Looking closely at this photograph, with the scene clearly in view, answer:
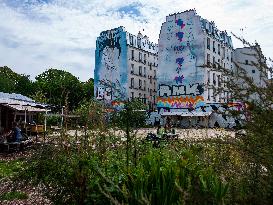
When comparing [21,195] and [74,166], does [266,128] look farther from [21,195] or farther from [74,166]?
[21,195]

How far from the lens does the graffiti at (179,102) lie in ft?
159

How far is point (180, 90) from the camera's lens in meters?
50.2

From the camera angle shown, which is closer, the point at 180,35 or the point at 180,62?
the point at 180,35

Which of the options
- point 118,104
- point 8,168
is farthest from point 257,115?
point 8,168

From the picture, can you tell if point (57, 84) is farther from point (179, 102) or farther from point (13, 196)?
point (13, 196)

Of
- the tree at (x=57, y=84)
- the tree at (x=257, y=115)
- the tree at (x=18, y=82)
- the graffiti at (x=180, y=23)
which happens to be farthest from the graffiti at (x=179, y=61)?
the tree at (x=257, y=115)

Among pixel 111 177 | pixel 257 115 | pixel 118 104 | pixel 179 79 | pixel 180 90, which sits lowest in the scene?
pixel 111 177

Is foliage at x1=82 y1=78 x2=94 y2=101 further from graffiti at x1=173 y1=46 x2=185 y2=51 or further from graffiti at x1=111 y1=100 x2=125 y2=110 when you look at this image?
graffiti at x1=111 y1=100 x2=125 y2=110

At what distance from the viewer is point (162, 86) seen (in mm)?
52344

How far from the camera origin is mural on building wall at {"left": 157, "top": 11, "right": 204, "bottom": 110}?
4834cm

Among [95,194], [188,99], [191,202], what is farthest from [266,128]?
[188,99]

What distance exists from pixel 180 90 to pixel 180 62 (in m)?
4.11

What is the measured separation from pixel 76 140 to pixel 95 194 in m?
2.26

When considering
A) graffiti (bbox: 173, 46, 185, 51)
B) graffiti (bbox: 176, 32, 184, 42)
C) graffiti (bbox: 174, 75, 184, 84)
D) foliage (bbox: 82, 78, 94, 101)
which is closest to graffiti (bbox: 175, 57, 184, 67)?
graffiti (bbox: 173, 46, 185, 51)
